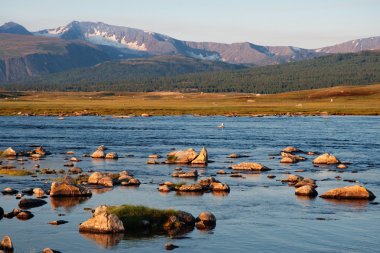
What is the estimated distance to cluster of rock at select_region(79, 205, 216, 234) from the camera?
42.3 m

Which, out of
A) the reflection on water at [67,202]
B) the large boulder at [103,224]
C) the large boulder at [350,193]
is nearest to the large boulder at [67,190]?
the reflection on water at [67,202]

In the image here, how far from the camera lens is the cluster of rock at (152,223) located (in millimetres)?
42281

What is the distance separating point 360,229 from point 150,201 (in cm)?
1674

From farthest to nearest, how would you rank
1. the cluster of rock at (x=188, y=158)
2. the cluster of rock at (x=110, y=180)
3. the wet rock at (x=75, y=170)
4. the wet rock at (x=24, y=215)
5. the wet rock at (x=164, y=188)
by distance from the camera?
1. the cluster of rock at (x=188, y=158)
2. the wet rock at (x=75, y=170)
3. the cluster of rock at (x=110, y=180)
4. the wet rock at (x=164, y=188)
5. the wet rock at (x=24, y=215)

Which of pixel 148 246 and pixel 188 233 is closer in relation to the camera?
pixel 148 246

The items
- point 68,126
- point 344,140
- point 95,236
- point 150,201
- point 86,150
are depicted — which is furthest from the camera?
point 68,126

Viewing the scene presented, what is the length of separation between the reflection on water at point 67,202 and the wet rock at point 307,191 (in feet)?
A: 57.7

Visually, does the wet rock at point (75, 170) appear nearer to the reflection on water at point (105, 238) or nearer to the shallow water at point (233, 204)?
the shallow water at point (233, 204)

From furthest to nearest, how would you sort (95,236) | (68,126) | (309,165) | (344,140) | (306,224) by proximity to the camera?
(68,126), (344,140), (309,165), (306,224), (95,236)

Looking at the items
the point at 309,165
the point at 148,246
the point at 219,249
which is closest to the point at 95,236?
the point at 148,246

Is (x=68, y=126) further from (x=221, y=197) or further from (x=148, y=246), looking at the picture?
(x=148, y=246)

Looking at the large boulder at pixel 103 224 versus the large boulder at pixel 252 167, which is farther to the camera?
the large boulder at pixel 252 167

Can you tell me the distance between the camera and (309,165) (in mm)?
75875

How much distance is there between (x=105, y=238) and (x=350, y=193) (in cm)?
2221
